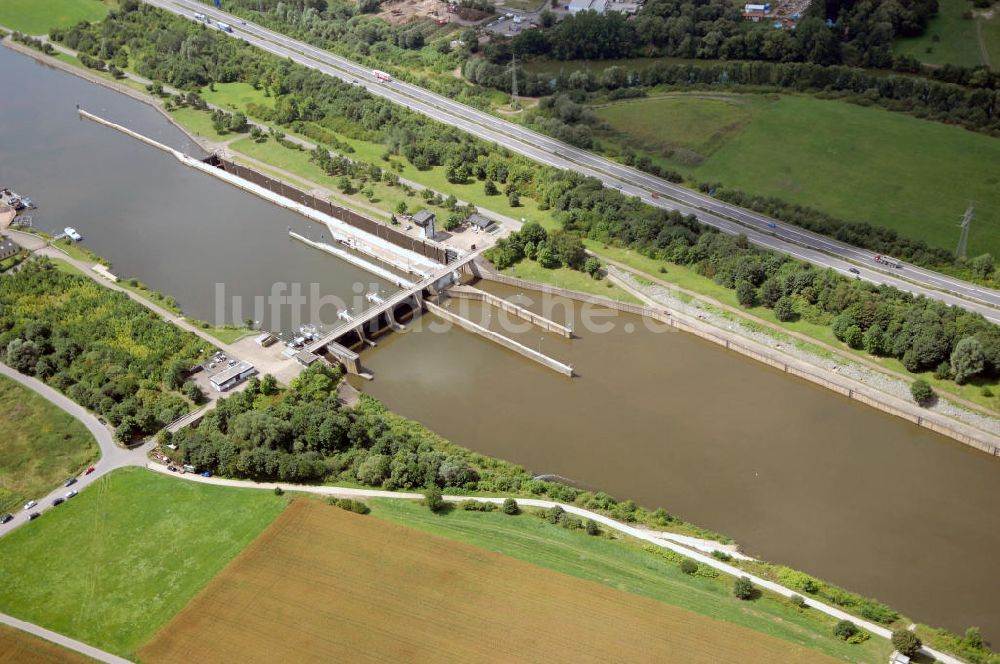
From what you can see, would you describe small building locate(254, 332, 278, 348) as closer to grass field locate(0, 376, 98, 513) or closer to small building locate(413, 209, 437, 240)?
grass field locate(0, 376, 98, 513)

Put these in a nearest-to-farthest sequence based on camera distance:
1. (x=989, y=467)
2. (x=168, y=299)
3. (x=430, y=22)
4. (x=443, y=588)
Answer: (x=443, y=588) → (x=989, y=467) → (x=168, y=299) → (x=430, y=22)

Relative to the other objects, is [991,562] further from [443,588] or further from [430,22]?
[430,22]

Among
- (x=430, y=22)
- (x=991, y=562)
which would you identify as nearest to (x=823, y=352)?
(x=991, y=562)

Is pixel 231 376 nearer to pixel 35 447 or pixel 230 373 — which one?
pixel 230 373

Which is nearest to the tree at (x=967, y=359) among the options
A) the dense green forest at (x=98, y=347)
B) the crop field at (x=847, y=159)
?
the crop field at (x=847, y=159)

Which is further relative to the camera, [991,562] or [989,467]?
[989,467]
